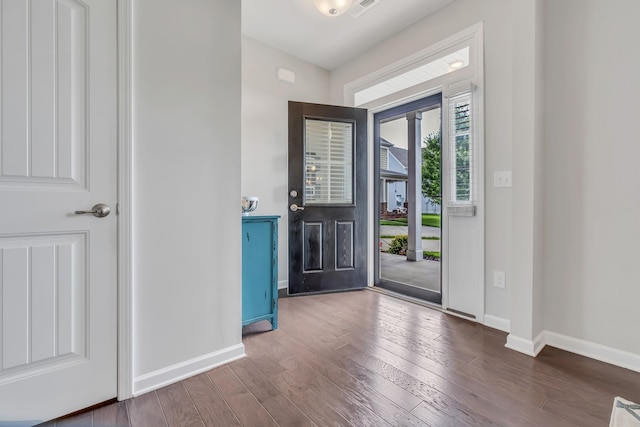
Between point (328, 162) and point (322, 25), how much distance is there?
4.41 ft

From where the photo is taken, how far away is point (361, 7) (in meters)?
2.54

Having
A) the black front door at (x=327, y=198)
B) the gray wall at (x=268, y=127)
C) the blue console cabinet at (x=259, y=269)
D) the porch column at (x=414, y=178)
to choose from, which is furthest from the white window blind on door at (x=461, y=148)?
the gray wall at (x=268, y=127)

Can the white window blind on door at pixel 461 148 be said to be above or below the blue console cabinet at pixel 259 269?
above

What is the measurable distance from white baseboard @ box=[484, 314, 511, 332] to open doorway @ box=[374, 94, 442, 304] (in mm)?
522

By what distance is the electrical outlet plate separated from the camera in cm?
225

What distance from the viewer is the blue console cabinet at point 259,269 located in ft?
7.16

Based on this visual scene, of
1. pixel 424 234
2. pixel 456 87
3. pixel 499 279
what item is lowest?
pixel 499 279

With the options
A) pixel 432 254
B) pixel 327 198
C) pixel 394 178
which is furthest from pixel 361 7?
pixel 432 254

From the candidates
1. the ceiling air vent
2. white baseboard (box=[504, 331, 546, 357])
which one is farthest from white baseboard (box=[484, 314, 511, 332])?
the ceiling air vent
